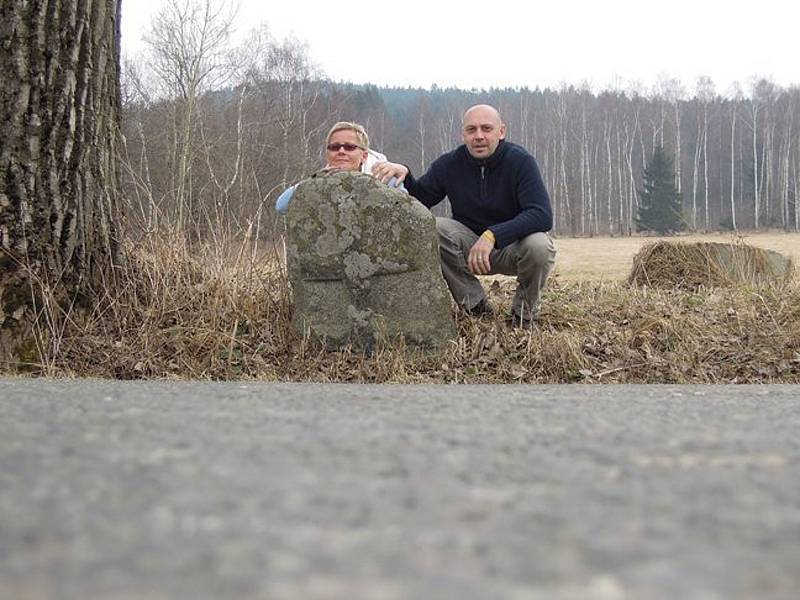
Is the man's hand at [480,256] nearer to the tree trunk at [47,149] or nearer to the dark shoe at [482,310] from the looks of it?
the dark shoe at [482,310]

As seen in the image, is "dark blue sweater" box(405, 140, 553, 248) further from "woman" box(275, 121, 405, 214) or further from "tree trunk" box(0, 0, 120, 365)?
"tree trunk" box(0, 0, 120, 365)

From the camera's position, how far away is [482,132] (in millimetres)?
4680

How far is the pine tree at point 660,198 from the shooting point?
43.1 m

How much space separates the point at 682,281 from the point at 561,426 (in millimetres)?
7420

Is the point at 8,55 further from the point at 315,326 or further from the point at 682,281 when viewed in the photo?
the point at 682,281

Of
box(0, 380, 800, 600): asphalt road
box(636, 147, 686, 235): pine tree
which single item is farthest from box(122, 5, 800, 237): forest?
box(0, 380, 800, 600): asphalt road

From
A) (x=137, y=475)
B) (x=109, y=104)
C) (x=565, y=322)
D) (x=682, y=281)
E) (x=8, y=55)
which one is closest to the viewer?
(x=137, y=475)

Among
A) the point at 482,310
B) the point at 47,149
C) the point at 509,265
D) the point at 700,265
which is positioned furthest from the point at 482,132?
the point at 700,265

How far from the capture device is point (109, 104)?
3.70 metres

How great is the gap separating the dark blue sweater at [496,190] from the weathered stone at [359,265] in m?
0.73

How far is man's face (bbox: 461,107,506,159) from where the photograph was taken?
4.69 meters

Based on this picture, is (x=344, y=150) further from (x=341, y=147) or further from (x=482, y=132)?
(x=482, y=132)

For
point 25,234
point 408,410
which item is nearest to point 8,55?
point 25,234

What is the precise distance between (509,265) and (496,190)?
512 millimetres
